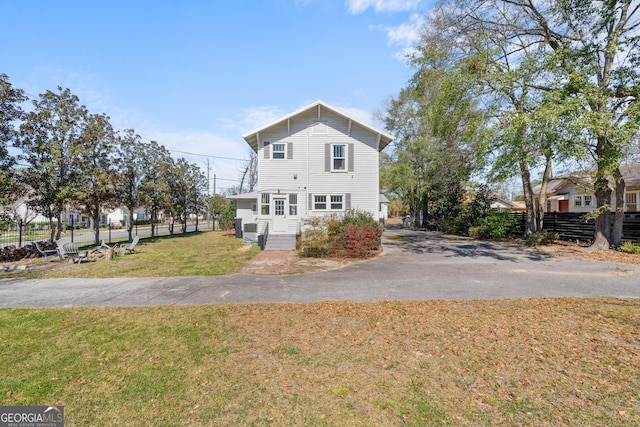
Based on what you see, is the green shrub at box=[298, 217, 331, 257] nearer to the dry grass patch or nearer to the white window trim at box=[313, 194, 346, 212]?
the white window trim at box=[313, 194, 346, 212]

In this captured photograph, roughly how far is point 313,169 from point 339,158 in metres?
1.67

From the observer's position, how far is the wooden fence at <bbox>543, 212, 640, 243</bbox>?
13781 mm

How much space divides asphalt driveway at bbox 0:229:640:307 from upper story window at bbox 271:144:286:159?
9.47m

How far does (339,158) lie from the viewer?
17750mm

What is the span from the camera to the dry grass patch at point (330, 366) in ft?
9.45

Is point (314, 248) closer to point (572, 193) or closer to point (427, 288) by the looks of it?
point (427, 288)

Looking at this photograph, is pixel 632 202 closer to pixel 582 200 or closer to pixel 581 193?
pixel 581 193

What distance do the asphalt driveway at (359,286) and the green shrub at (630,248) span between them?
321 cm

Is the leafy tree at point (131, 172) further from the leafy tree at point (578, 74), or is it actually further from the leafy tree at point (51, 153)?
the leafy tree at point (578, 74)

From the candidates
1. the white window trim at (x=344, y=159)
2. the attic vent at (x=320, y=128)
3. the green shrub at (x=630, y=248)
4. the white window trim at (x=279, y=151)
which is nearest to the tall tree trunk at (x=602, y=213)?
the green shrub at (x=630, y=248)

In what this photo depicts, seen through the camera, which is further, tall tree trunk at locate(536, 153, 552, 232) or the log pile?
tall tree trunk at locate(536, 153, 552, 232)

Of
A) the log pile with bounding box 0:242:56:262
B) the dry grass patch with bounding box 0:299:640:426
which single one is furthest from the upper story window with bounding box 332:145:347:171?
the log pile with bounding box 0:242:56:262

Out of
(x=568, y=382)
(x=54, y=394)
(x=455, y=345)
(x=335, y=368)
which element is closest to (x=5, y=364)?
(x=54, y=394)

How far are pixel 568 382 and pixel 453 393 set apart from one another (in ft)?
4.45
